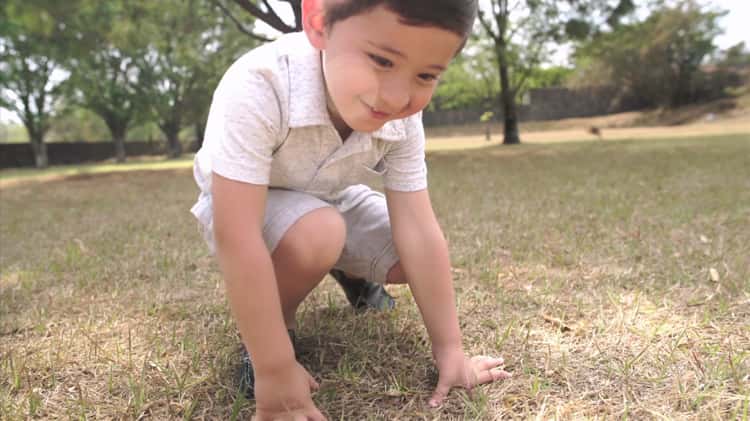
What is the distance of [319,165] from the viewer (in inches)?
43.0

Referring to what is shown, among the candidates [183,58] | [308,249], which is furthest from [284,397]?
[183,58]

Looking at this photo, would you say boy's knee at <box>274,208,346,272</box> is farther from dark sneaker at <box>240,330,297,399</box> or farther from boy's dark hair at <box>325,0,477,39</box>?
boy's dark hair at <box>325,0,477,39</box>

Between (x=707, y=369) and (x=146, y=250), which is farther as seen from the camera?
(x=146, y=250)

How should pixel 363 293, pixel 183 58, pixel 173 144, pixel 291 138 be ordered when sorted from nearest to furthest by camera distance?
1. pixel 291 138
2. pixel 363 293
3. pixel 183 58
4. pixel 173 144

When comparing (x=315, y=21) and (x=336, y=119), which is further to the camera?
(x=336, y=119)

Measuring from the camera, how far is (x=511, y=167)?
643 centimetres

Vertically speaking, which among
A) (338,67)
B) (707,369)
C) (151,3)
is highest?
(151,3)

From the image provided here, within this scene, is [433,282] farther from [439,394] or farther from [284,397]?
[284,397]

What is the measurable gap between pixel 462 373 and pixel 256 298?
425mm

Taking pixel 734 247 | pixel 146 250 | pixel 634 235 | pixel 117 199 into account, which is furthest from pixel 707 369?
pixel 117 199

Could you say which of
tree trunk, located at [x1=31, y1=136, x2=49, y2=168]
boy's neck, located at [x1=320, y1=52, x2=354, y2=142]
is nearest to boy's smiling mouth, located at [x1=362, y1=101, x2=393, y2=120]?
boy's neck, located at [x1=320, y1=52, x2=354, y2=142]

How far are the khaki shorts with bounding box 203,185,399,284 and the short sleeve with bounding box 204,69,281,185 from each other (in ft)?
0.50

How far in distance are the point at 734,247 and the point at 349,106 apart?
173cm

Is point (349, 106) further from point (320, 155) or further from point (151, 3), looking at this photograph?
point (151, 3)
